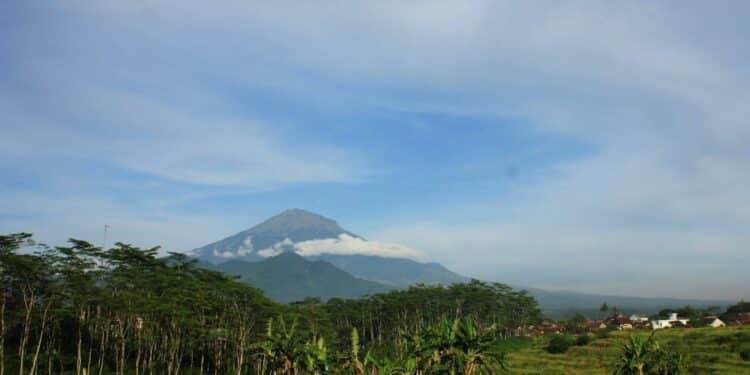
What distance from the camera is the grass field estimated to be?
188 feet

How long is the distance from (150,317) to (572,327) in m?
101

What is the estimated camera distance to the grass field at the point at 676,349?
188ft

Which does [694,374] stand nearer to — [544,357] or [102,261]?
[544,357]

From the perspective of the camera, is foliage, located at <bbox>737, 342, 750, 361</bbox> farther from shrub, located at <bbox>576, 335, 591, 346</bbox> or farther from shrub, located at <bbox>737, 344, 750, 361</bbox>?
shrub, located at <bbox>576, 335, 591, 346</bbox>

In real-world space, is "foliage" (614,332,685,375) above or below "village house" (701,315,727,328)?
above

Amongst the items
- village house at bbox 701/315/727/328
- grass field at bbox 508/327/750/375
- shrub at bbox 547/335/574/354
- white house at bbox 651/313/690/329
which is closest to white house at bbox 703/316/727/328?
village house at bbox 701/315/727/328

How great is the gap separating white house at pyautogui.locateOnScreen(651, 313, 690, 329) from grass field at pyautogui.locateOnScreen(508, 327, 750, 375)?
3253cm

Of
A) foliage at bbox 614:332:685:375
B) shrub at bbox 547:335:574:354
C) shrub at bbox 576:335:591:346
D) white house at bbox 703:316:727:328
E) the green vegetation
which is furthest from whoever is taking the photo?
white house at bbox 703:316:727:328

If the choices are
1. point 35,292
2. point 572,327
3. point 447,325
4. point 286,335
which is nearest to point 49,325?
point 35,292

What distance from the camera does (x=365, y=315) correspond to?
3964 inches

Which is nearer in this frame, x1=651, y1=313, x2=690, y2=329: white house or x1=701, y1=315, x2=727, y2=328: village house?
x1=701, y1=315, x2=727, y2=328: village house

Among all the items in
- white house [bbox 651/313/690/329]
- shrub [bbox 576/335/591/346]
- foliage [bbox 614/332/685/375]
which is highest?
foliage [bbox 614/332/685/375]

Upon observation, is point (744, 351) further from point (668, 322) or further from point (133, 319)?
point (668, 322)

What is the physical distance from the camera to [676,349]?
219ft
